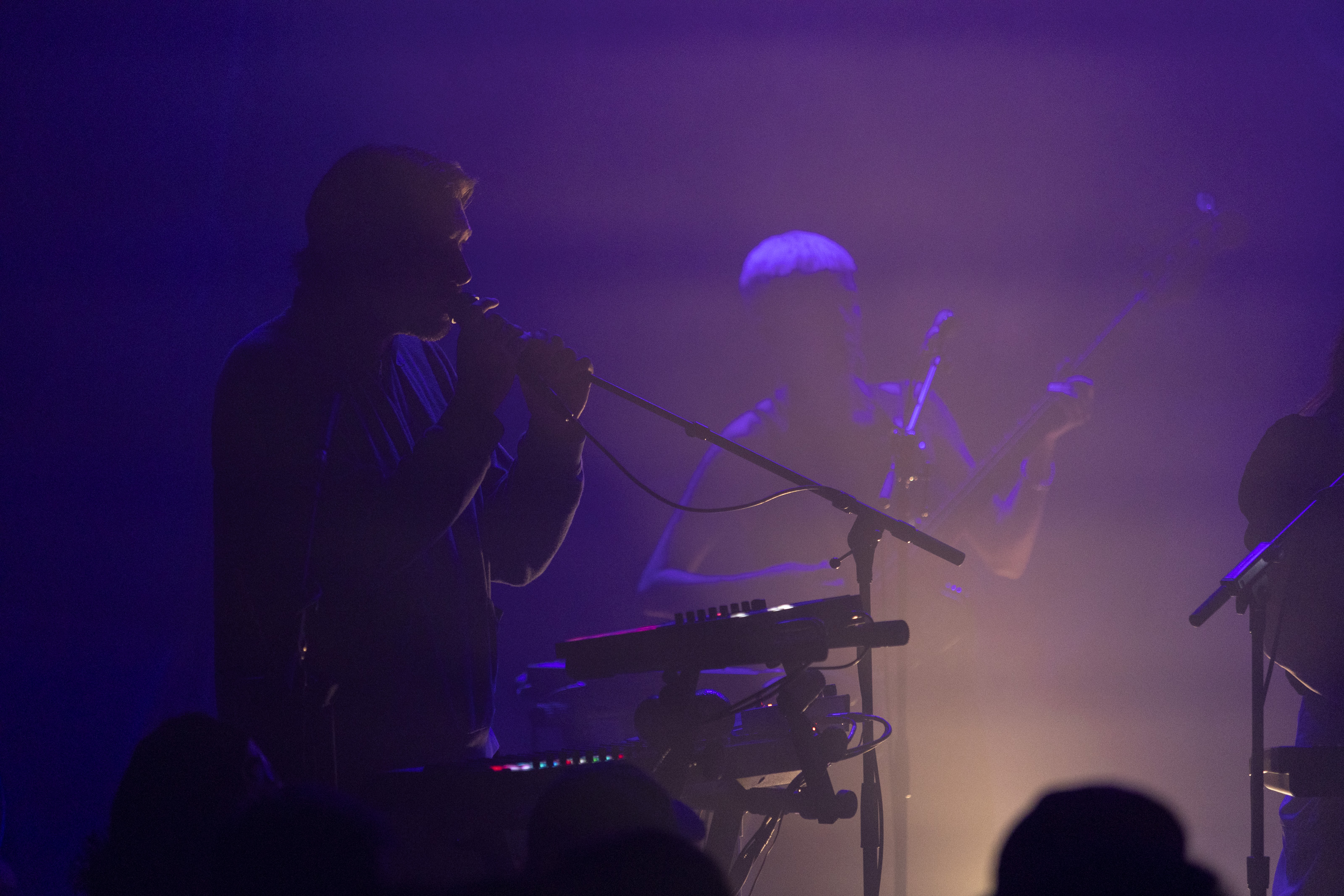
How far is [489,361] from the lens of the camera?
1.77 metres

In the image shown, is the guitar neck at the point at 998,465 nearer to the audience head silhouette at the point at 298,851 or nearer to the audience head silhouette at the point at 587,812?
the audience head silhouette at the point at 587,812

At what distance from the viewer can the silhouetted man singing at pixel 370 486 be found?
163 cm

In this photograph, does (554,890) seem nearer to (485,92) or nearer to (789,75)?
(485,92)

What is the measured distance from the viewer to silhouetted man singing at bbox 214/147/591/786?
163 cm

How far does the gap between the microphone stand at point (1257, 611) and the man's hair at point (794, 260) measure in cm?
201

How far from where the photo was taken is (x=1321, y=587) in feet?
8.08

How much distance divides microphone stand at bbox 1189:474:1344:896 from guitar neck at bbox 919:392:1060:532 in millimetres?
1337

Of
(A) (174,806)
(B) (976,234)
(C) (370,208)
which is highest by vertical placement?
(B) (976,234)

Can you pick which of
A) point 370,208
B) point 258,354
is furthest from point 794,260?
point 258,354

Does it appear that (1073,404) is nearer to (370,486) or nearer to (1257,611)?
(1257,611)

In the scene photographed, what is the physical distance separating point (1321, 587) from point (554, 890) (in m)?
2.36

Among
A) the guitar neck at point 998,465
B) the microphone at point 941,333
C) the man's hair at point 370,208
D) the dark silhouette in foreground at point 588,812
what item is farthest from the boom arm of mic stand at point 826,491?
the guitar neck at point 998,465

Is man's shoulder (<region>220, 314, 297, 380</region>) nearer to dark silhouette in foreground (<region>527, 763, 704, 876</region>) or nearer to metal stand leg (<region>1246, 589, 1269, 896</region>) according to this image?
dark silhouette in foreground (<region>527, 763, 704, 876</region>)

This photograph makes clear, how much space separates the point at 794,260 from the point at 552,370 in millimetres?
2408
